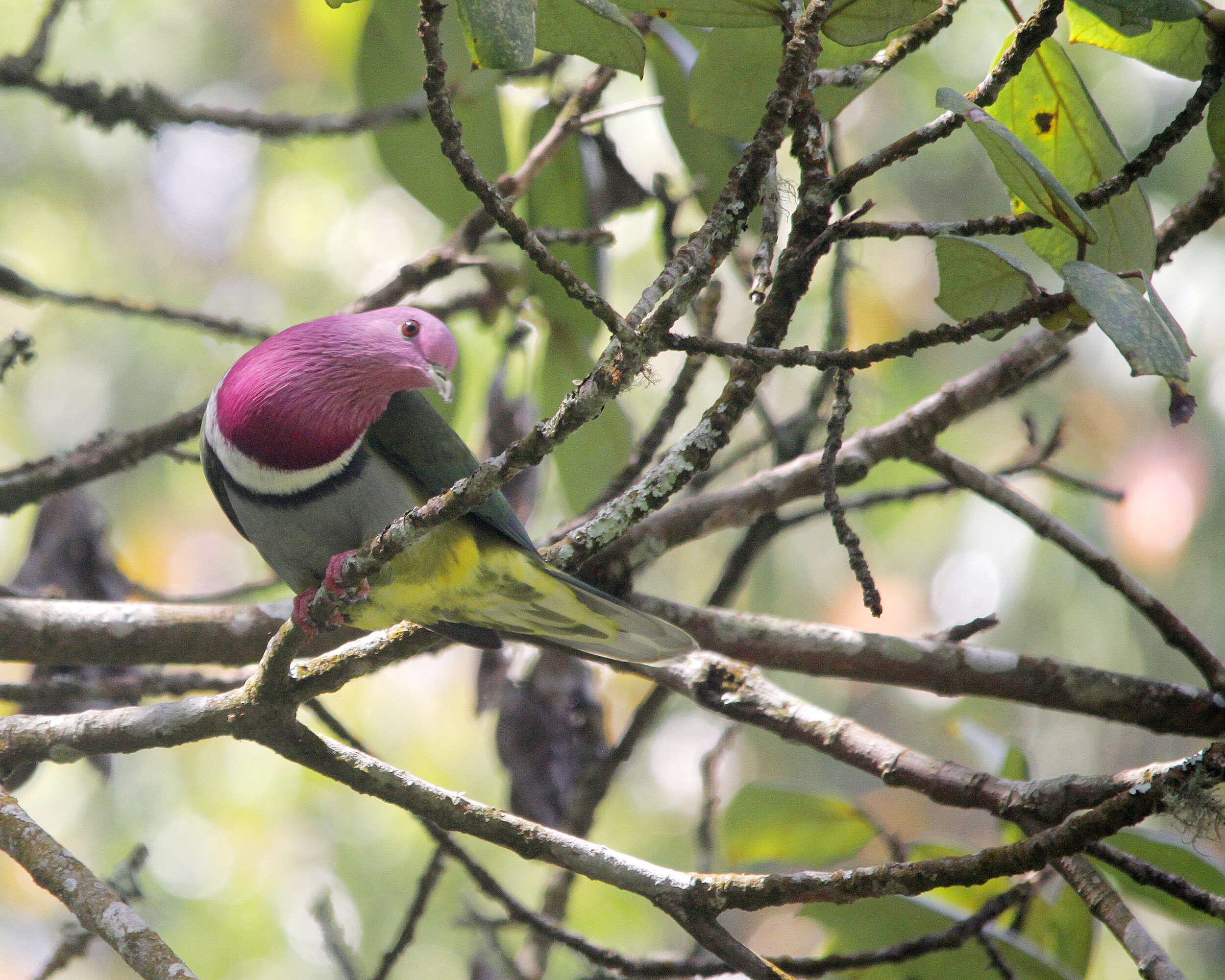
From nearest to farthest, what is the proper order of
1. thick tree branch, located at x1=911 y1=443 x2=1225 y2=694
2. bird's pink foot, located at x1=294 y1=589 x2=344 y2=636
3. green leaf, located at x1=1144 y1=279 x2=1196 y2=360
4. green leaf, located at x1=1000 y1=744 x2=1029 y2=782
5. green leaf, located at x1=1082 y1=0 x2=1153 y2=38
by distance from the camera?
green leaf, located at x1=1144 y1=279 x2=1196 y2=360
green leaf, located at x1=1082 y1=0 x2=1153 y2=38
bird's pink foot, located at x1=294 y1=589 x2=344 y2=636
thick tree branch, located at x1=911 y1=443 x2=1225 y2=694
green leaf, located at x1=1000 y1=744 x2=1029 y2=782

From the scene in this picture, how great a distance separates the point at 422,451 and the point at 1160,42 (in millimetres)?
1666

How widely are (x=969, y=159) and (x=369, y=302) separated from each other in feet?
38.4

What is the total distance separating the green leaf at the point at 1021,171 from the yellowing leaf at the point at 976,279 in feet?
0.27

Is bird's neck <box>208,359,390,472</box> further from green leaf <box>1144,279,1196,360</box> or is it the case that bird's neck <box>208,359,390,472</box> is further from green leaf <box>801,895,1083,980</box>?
green leaf <box>1144,279,1196,360</box>

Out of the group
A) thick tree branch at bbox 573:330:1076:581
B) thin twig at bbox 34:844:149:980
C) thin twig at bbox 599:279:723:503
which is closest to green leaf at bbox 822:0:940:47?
thin twig at bbox 599:279:723:503

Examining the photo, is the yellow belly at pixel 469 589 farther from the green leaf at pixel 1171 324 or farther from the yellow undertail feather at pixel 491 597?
the green leaf at pixel 1171 324

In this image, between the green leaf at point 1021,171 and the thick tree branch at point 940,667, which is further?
the thick tree branch at point 940,667

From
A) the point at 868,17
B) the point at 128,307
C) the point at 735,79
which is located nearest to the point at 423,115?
the point at 128,307

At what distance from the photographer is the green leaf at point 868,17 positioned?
151 centimetres

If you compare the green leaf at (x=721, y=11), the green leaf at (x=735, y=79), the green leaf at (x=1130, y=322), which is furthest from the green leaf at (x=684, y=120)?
the green leaf at (x=1130, y=322)

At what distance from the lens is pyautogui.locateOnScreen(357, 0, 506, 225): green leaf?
261cm

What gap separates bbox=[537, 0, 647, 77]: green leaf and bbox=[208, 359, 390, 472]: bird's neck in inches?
38.1

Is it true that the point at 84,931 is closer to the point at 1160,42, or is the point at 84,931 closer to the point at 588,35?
the point at 588,35

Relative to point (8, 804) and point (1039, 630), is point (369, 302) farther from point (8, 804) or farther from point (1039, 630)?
point (1039, 630)
